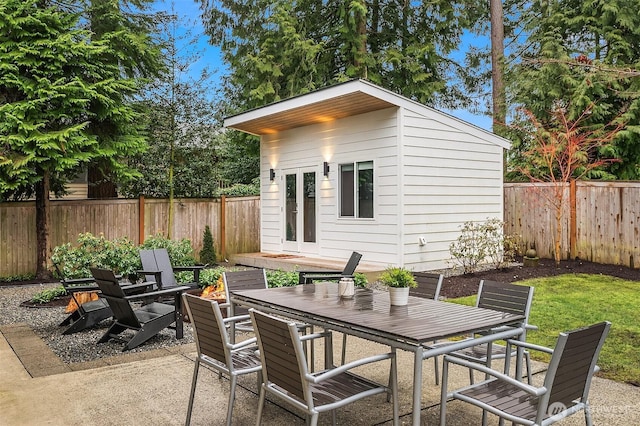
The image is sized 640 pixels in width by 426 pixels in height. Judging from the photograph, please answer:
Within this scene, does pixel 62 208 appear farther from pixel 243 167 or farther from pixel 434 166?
pixel 243 167

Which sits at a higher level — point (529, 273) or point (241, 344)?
point (241, 344)

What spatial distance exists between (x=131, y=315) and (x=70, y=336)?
1115 millimetres

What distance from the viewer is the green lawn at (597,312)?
14.6ft

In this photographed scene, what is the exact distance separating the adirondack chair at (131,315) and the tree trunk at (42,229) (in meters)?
5.78

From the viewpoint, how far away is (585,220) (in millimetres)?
10656

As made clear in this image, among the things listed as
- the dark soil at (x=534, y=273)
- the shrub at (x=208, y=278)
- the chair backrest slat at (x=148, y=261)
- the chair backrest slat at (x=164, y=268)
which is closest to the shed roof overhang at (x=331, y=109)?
the dark soil at (x=534, y=273)

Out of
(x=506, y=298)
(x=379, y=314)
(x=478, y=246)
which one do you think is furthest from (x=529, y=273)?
(x=379, y=314)

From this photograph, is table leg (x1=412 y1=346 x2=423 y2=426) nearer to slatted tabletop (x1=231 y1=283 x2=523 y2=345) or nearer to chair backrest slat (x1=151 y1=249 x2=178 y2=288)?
slatted tabletop (x1=231 y1=283 x2=523 y2=345)

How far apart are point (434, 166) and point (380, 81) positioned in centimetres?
694

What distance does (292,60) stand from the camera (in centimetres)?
1570

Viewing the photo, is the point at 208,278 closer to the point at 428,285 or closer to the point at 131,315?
the point at 131,315

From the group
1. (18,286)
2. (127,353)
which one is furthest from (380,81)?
(127,353)

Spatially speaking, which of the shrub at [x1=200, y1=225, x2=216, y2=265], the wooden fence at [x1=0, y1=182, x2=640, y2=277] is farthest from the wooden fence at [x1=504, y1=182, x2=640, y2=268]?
the shrub at [x1=200, y1=225, x2=216, y2=265]

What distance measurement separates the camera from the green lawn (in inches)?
175
